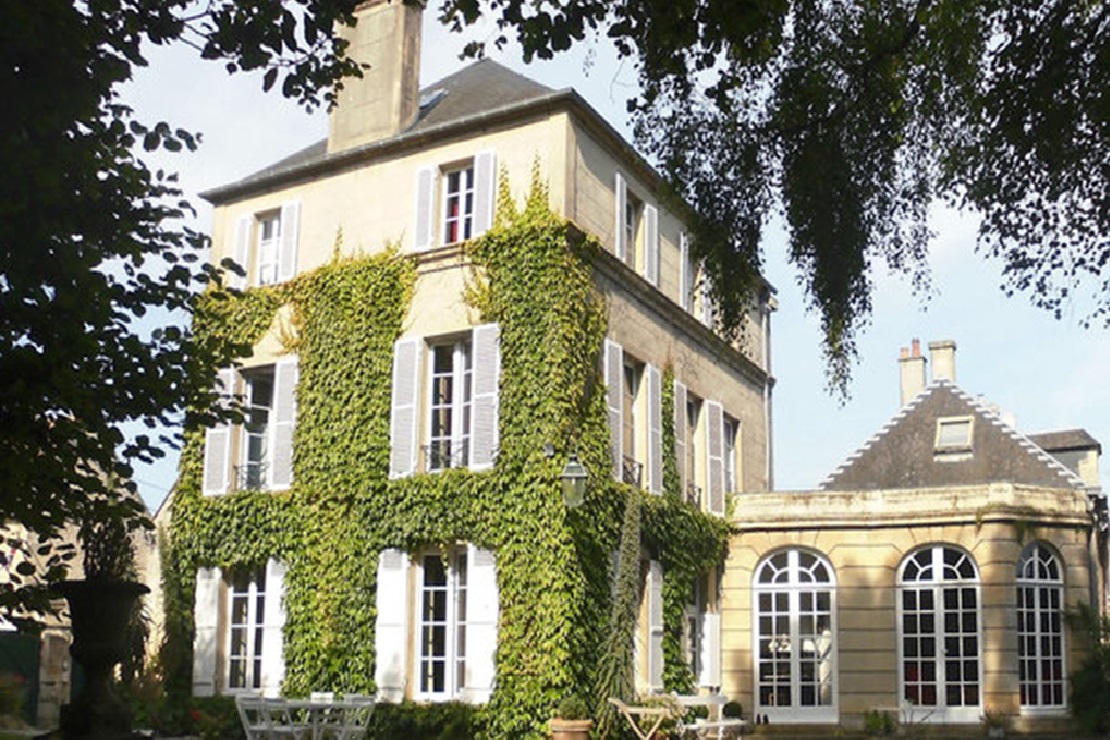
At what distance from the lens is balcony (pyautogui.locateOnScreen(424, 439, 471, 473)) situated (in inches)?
649

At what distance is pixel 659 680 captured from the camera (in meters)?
17.4

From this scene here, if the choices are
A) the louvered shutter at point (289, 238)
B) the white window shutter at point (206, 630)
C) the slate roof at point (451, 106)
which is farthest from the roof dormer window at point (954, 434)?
the white window shutter at point (206, 630)

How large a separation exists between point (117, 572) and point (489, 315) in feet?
21.9

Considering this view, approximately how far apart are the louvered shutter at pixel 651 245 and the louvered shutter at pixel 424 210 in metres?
3.16

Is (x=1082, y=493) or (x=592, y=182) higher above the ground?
(x=592, y=182)

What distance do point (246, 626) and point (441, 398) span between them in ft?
13.9

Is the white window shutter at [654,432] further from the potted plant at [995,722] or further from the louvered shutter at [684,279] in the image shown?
the potted plant at [995,722]

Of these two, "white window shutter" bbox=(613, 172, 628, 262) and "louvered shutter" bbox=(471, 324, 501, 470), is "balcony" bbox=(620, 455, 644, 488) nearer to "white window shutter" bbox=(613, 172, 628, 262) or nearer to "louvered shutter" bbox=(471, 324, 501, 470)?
"louvered shutter" bbox=(471, 324, 501, 470)

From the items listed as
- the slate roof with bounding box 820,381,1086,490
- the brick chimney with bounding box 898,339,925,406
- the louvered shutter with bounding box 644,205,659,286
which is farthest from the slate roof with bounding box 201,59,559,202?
the brick chimney with bounding box 898,339,925,406

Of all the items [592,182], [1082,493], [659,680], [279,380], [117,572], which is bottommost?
[659,680]

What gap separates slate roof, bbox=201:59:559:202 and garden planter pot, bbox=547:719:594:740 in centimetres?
742

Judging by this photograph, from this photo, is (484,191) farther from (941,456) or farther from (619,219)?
(941,456)

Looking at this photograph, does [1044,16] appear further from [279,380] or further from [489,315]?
[279,380]

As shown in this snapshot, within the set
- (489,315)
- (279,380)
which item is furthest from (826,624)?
(279,380)
